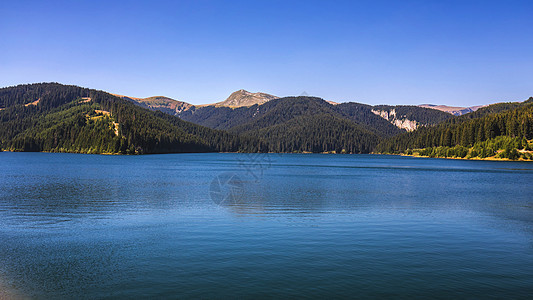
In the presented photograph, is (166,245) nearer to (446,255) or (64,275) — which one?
(64,275)

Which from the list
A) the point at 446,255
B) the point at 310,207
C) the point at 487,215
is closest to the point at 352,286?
the point at 446,255

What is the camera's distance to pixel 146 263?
21.5 metres

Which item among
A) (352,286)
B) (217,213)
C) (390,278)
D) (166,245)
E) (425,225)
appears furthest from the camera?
(217,213)

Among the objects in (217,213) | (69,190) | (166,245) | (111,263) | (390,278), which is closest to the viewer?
(390,278)

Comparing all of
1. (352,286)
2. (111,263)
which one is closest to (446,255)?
(352,286)

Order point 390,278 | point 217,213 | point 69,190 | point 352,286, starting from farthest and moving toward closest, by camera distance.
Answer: point 69,190, point 217,213, point 390,278, point 352,286

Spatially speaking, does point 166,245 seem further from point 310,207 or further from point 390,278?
point 310,207

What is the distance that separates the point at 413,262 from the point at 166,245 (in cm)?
1631

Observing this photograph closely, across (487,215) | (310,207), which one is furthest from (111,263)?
(487,215)

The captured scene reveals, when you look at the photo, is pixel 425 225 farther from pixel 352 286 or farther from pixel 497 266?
pixel 352 286

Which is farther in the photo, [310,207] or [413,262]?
[310,207]

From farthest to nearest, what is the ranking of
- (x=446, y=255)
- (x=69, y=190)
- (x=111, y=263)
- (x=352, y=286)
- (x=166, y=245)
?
(x=69, y=190), (x=166, y=245), (x=446, y=255), (x=111, y=263), (x=352, y=286)

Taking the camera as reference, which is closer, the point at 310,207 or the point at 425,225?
the point at 425,225

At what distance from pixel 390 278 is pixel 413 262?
3837 mm
